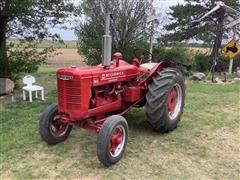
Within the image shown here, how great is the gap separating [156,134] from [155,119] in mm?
420

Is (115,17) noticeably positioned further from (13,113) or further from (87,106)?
(87,106)

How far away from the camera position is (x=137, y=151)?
4.98m

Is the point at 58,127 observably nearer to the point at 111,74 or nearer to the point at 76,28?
the point at 111,74

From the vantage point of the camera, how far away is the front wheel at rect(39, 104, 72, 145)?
501cm

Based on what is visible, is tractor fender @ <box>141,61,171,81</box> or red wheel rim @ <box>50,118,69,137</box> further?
tractor fender @ <box>141,61,171,81</box>

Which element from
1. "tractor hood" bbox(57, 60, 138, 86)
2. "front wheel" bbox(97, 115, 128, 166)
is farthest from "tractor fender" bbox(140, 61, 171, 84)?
"front wheel" bbox(97, 115, 128, 166)

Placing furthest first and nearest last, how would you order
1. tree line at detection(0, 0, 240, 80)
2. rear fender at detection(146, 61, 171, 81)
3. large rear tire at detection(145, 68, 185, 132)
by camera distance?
tree line at detection(0, 0, 240, 80) < rear fender at detection(146, 61, 171, 81) < large rear tire at detection(145, 68, 185, 132)

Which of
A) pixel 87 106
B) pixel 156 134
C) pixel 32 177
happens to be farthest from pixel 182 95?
pixel 32 177

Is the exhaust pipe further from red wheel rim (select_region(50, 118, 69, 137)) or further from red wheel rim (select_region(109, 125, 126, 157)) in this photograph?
red wheel rim (select_region(50, 118, 69, 137))

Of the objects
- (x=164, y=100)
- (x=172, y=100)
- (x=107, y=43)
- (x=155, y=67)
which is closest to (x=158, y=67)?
(x=155, y=67)

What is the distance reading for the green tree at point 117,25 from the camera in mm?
11640

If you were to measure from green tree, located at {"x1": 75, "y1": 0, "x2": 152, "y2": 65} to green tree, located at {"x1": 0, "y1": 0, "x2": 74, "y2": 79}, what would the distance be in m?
2.56

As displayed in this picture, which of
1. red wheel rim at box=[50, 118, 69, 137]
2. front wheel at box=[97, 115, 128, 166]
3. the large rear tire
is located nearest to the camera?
front wheel at box=[97, 115, 128, 166]

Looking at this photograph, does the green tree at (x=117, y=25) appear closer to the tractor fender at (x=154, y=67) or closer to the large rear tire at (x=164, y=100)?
the tractor fender at (x=154, y=67)
